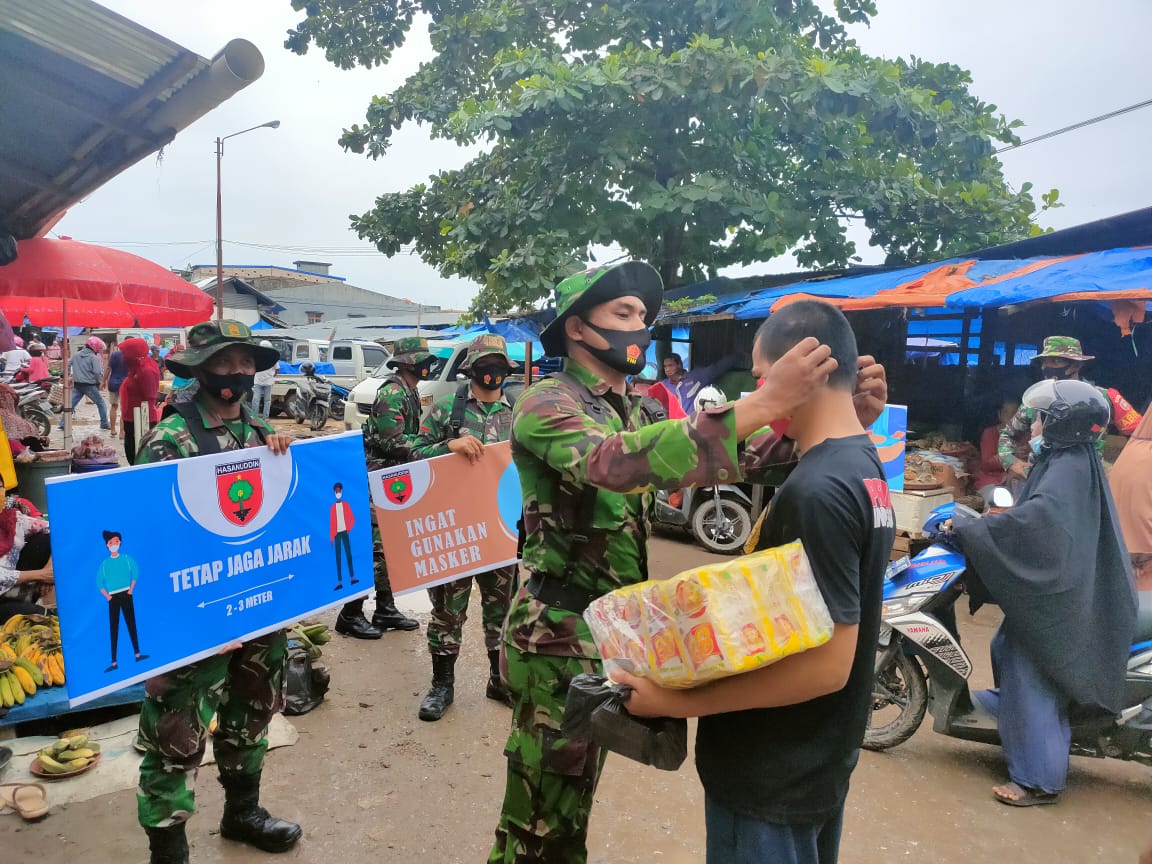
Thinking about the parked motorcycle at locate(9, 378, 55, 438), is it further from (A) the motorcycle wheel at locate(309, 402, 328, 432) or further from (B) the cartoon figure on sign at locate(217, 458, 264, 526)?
(B) the cartoon figure on sign at locate(217, 458, 264, 526)

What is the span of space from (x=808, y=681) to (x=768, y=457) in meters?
0.79

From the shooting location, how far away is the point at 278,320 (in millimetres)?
42562

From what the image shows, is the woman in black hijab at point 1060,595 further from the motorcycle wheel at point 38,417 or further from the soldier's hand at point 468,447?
the motorcycle wheel at point 38,417

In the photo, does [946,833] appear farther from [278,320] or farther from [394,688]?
[278,320]

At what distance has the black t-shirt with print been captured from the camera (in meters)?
1.49

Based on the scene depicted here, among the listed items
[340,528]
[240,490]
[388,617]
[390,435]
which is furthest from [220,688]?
[388,617]

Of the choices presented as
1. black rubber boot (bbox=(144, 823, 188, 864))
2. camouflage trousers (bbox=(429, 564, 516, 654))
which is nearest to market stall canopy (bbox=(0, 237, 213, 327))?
camouflage trousers (bbox=(429, 564, 516, 654))

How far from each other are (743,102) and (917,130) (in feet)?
8.81

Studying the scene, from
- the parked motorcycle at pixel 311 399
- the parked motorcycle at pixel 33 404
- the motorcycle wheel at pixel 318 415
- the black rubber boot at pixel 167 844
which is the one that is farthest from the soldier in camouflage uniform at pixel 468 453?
the motorcycle wheel at pixel 318 415

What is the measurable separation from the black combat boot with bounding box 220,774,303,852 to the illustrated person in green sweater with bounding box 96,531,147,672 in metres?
0.76

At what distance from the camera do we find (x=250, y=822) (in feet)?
9.91

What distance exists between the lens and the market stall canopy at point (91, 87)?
2.28 meters

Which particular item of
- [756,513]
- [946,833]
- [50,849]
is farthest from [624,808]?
[756,513]

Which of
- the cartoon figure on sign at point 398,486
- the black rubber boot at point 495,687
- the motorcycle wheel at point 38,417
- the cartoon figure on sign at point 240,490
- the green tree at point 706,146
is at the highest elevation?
the green tree at point 706,146
